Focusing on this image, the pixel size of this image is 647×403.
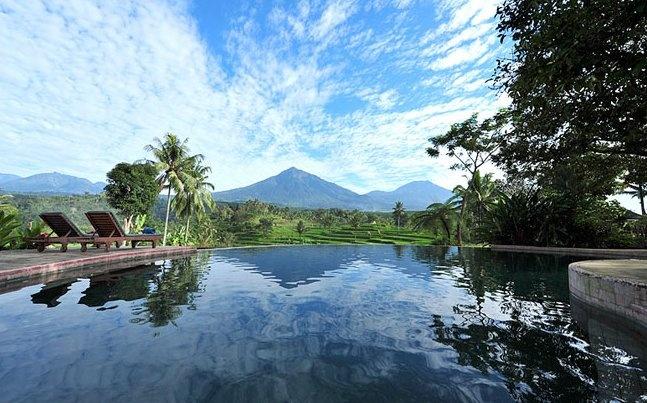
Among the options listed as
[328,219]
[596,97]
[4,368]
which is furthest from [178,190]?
[328,219]

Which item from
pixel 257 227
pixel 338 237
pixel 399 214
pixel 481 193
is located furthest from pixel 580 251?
pixel 399 214

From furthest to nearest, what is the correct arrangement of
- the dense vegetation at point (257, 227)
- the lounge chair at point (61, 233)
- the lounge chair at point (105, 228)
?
1. the dense vegetation at point (257, 227)
2. the lounge chair at point (105, 228)
3. the lounge chair at point (61, 233)

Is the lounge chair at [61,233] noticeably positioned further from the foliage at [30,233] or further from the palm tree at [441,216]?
the palm tree at [441,216]

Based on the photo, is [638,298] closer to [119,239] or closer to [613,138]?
[613,138]

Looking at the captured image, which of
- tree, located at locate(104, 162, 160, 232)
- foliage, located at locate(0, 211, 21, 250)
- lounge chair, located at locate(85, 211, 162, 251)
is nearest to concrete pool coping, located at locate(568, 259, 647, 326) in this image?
lounge chair, located at locate(85, 211, 162, 251)

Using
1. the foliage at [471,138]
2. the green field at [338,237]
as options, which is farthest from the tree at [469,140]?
the green field at [338,237]

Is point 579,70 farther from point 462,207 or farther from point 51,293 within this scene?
point 462,207

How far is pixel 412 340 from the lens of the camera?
4.81 m

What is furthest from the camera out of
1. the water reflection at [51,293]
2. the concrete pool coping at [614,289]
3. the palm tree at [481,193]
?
the palm tree at [481,193]

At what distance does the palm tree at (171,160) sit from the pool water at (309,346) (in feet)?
65.3

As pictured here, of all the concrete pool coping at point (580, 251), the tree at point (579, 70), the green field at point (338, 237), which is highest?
the tree at point (579, 70)

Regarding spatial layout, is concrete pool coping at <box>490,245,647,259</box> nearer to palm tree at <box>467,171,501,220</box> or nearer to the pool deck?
palm tree at <box>467,171,501,220</box>

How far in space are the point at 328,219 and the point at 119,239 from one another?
5176cm

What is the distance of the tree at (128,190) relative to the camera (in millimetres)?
22484
